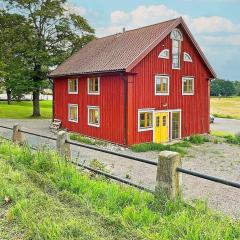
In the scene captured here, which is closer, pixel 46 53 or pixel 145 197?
pixel 145 197

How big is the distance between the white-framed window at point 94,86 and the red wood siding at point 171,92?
11.1ft

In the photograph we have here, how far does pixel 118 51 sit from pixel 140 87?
12.6 feet

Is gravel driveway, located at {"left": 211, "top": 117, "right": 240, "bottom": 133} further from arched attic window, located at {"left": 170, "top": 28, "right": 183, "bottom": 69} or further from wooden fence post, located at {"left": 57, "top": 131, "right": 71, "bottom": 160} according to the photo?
wooden fence post, located at {"left": 57, "top": 131, "right": 71, "bottom": 160}

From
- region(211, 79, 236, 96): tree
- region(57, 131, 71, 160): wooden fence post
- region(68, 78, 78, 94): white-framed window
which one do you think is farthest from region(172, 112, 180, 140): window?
region(211, 79, 236, 96): tree

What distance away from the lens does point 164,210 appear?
5.95m

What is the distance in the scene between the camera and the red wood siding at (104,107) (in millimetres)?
22969

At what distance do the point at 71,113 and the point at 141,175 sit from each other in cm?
1494

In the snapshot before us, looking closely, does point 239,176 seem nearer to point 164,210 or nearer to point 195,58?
point 164,210

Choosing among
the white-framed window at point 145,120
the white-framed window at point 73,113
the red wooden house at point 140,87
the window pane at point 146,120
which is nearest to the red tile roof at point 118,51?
the red wooden house at point 140,87

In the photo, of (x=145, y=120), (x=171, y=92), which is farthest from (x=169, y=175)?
(x=171, y=92)

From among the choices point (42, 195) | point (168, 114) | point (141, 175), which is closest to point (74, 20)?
point (168, 114)

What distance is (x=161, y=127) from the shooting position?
24688 millimetres

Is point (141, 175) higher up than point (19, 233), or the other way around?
point (19, 233)

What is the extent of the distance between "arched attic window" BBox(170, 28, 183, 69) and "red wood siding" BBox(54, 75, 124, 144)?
5052mm
